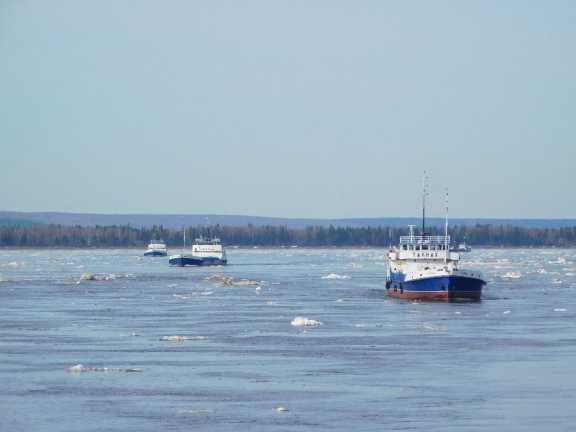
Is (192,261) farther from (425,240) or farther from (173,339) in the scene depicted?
(173,339)

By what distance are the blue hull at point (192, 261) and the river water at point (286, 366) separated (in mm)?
78380

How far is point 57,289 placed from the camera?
89.2m

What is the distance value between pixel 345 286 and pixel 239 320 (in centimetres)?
3631

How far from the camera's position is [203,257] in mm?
157375

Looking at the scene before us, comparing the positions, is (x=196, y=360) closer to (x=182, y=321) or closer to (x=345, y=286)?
(x=182, y=321)

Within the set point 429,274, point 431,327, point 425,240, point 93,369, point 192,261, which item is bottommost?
point 93,369

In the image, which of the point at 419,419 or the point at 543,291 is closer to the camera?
the point at 419,419

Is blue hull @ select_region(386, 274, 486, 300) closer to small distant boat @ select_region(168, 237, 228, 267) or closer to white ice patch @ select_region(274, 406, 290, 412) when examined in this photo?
white ice patch @ select_region(274, 406, 290, 412)

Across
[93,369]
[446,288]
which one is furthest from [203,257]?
[93,369]

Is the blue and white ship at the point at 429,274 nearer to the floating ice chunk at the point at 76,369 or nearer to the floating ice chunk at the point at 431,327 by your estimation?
the floating ice chunk at the point at 431,327

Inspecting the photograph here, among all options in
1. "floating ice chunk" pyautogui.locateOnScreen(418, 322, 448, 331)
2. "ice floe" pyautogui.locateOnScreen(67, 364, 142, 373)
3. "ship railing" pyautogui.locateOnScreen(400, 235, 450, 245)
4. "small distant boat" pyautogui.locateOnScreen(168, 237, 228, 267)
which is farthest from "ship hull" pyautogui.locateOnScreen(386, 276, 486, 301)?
"small distant boat" pyautogui.locateOnScreen(168, 237, 228, 267)

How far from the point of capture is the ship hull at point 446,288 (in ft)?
238

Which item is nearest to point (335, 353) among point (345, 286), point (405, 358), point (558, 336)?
point (405, 358)

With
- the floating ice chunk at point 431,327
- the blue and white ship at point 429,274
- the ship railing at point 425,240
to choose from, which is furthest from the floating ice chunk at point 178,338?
the ship railing at point 425,240
